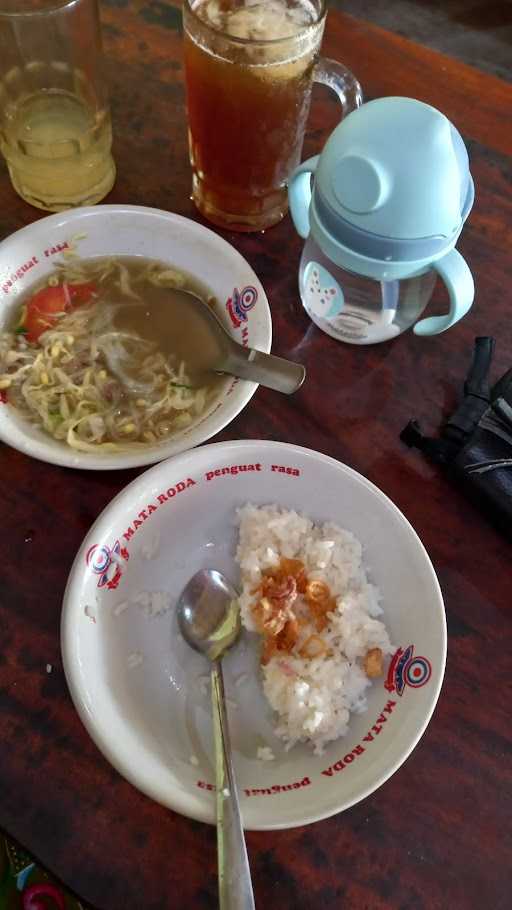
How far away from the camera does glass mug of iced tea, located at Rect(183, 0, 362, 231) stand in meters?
1.03

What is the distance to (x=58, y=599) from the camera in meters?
0.93

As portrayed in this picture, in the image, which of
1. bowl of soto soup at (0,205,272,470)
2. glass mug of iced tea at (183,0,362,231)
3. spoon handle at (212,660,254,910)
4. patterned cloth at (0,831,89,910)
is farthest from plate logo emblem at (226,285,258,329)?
patterned cloth at (0,831,89,910)

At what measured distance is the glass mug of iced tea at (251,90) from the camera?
3.36ft

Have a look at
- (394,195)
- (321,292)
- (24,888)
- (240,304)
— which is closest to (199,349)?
(240,304)

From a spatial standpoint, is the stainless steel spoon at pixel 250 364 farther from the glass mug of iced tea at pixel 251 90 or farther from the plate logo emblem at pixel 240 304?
the glass mug of iced tea at pixel 251 90

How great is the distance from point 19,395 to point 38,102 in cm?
58

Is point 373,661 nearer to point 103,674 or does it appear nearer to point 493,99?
point 103,674

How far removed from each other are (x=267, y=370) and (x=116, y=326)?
0.31 meters

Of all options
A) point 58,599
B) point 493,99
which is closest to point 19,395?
point 58,599

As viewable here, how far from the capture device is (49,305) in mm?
1141

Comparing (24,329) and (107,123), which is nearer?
(24,329)

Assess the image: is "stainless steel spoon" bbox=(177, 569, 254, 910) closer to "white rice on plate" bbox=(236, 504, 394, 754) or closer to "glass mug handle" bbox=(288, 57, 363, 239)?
"white rice on plate" bbox=(236, 504, 394, 754)

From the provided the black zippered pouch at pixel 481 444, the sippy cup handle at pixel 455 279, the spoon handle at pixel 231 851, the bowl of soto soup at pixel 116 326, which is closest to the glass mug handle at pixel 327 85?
the bowl of soto soup at pixel 116 326

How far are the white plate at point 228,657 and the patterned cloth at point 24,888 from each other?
78 cm
